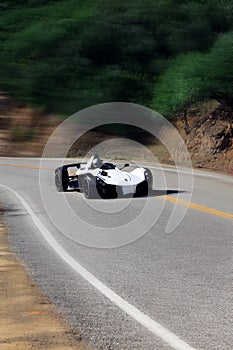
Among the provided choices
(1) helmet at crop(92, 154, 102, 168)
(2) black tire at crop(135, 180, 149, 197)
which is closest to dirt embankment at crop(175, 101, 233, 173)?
(2) black tire at crop(135, 180, 149, 197)

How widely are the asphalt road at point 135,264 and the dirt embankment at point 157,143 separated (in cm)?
1693

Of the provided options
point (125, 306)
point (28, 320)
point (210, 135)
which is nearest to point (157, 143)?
point (210, 135)

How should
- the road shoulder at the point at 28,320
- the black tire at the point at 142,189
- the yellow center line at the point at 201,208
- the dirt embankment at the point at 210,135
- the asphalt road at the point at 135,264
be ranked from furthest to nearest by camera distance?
the dirt embankment at the point at 210,135 < the black tire at the point at 142,189 < the yellow center line at the point at 201,208 < the asphalt road at the point at 135,264 < the road shoulder at the point at 28,320

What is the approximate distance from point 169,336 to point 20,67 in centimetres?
5666

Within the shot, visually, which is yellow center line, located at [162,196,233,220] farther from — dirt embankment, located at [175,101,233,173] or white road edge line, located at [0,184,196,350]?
dirt embankment, located at [175,101,233,173]

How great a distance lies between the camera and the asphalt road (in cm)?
720

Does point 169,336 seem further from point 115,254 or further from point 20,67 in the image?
point 20,67

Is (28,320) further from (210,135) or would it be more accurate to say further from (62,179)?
(210,135)

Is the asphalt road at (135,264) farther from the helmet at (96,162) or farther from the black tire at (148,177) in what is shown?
the helmet at (96,162)

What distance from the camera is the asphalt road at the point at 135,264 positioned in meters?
7.20

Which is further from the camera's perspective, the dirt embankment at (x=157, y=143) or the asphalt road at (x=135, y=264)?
the dirt embankment at (x=157, y=143)

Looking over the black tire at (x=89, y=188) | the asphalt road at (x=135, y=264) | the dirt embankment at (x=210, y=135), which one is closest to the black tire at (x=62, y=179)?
the asphalt road at (x=135, y=264)

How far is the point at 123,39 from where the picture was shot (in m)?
60.6

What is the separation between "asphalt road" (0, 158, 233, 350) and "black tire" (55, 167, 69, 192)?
76 centimetres
